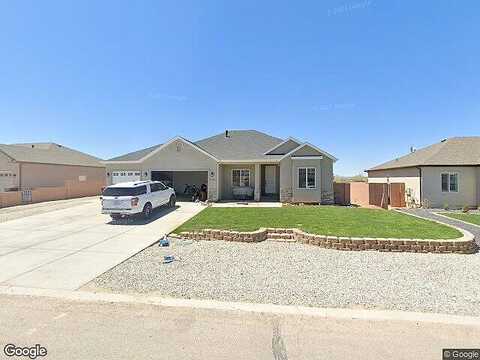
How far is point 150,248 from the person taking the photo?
880 cm

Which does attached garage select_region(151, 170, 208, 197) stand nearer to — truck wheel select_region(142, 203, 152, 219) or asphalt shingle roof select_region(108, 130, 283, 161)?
asphalt shingle roof select_region(108, 130, 283, 161)

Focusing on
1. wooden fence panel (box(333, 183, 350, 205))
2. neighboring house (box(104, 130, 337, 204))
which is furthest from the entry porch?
wooden fence panel (box(333, 183, 350, 205))

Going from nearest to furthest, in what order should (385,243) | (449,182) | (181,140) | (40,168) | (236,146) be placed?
(385,243), (449,182), (181,140), (236,146), (40,168)

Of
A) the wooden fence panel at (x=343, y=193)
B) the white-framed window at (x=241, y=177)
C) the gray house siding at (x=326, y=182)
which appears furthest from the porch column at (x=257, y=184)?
the wooden fence panel at (x=343, y=193)

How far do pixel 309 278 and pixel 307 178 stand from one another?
542 inches

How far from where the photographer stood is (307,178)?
19.3m

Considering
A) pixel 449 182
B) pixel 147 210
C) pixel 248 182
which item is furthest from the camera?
pixel 248 182

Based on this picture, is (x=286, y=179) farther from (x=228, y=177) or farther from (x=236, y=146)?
(x=236, y=146)

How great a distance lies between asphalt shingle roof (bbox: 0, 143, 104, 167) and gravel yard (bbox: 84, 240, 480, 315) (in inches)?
825

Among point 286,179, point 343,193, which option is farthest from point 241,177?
point 343,193

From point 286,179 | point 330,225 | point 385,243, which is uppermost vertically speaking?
point 286,179

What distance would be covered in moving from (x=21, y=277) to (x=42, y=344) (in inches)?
139

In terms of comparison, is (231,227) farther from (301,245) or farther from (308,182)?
(308,182)

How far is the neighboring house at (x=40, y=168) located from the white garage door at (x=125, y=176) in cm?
428
